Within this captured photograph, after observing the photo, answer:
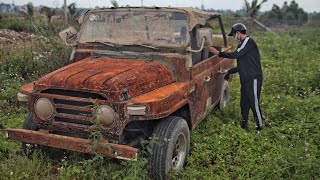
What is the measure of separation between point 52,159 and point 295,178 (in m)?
2.92

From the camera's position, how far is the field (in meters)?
4.15

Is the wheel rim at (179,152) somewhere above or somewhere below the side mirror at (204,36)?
below

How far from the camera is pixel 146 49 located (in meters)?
5.06

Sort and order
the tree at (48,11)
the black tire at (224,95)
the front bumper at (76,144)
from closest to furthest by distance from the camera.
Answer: the front bumper at (76,144) < the black tire at (224,95) < the tree at (48,11)

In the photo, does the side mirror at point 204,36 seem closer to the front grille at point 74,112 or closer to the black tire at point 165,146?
the black tire at point 165,146

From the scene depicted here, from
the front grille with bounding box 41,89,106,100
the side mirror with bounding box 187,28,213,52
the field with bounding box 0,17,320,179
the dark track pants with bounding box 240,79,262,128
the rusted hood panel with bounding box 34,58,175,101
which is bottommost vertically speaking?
the field with bounding box 0,17,320,179

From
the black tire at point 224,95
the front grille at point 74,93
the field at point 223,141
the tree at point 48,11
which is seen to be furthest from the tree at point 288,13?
the front grille at point 74,93

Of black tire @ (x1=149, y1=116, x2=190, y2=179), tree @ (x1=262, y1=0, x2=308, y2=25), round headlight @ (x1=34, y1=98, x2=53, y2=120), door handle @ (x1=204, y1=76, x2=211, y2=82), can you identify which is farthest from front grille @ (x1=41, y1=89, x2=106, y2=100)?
tree @ (x1=262, y1=0, x2=308, y2=25)

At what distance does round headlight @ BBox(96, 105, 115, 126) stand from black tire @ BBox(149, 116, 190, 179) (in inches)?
20.2

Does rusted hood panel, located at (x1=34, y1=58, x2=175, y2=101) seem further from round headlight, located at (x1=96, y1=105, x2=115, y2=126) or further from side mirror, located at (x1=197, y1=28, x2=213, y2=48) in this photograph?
side mirror, located at (x1=197, y1=28, x2=213, y2=48)

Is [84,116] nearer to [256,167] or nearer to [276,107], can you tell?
[256,167]

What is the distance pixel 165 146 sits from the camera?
4.00m

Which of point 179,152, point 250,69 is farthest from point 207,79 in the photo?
point 179,152

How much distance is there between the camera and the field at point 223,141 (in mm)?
4150
